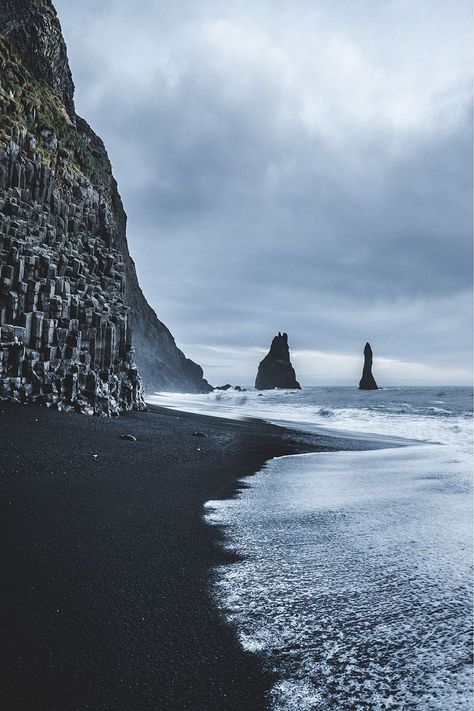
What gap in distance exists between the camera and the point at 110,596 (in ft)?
10.8

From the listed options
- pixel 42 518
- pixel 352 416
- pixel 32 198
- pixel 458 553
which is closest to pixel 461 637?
pixel 458 553

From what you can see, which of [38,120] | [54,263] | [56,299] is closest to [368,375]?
[38,120]

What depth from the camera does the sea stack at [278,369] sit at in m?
136

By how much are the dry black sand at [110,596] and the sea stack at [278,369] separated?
130 meters

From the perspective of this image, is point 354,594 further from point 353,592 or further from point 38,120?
point 38,120

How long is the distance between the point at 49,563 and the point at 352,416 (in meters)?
30.0

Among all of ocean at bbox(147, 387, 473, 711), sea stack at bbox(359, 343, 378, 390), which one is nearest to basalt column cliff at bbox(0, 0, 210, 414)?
ocean at bbox(147, 387, 473, 711)

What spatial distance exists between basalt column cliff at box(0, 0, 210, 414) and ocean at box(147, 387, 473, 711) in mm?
11353

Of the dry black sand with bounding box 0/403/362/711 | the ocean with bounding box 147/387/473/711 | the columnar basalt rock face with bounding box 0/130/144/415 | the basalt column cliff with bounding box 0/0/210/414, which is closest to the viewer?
the dry black sand with bounding box 0/403/362/711

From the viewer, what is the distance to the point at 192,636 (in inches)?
111

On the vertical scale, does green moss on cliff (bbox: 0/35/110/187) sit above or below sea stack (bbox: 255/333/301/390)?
above

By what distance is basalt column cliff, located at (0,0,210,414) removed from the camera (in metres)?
14.9

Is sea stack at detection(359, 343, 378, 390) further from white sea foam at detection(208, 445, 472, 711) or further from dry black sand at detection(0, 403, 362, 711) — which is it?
dry black sand at detection(0, 403, 362, 711)

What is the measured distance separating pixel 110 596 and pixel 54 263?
16.1 meters
